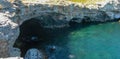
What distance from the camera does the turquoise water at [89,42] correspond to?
2291 inches

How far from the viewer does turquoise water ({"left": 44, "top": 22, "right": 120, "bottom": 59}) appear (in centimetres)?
5819

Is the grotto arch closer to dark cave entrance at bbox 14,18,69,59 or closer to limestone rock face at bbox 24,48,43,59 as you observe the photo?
dark cave entrance at bbox 14,18,69,59

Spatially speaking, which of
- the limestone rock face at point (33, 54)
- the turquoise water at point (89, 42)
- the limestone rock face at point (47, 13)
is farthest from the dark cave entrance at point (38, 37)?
the limestone rock face at point (47, 13)

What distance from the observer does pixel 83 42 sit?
66500mm

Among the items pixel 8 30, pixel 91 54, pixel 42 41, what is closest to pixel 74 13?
pixel 42 41

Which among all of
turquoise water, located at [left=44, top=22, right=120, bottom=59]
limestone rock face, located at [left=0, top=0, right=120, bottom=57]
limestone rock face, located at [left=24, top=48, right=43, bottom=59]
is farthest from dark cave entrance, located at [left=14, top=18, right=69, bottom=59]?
limestone rock face, located at [left=0, top=0, right=120, bottom=57]

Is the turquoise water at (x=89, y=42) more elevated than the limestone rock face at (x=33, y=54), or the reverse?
the limestone rock face at (x=33, y=54)

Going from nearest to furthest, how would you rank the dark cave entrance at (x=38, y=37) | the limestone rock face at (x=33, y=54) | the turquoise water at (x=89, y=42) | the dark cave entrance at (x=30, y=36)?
the limestone rock face at (x=33, y=54), the turquoise water at (x=89, y=42), the dark cave entrance at (x=38, y=37), the dark cave entrance at (x=30, y=36)

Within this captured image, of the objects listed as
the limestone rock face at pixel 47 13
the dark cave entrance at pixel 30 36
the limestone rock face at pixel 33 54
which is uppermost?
the limestone rock face at pixel 47 13

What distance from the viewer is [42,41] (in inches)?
2645

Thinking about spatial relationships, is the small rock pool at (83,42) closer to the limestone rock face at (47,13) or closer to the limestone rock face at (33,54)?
the limestone rock face at (33,54)

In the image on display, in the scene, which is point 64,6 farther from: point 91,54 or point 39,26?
point 91,54

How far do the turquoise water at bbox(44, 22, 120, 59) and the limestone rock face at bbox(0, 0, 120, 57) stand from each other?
15.5ft

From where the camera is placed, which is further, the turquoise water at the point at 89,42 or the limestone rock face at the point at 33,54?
the turquoise water at the point at 89,42
